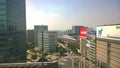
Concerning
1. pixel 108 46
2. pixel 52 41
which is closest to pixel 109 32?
pixel 108 46

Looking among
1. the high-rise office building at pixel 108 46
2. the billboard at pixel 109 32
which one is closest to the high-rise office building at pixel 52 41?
the high-rise office building at pixel 108 46

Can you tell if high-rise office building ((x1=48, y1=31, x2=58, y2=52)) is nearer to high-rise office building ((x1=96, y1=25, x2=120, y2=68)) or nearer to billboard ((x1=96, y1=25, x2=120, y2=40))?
high-rise office building ((x1=96, y1=25, x2=120, y2=68))

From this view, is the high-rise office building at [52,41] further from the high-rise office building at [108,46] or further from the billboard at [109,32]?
the billboard at [109,32]

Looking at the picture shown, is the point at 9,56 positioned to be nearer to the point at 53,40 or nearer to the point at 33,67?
the point at 33,67

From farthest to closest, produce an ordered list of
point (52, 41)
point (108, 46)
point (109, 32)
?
point (52, 41) < point (109, 32) < point (108, 46)

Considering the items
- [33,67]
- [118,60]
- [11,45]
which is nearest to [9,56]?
[11,45]

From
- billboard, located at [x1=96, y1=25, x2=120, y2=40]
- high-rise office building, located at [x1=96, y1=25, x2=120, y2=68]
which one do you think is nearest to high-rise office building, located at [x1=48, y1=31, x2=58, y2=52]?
high-rise office building, located at [x1=96, y1=25, x2=120, y2=68]

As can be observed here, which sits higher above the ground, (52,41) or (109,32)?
(109,32)

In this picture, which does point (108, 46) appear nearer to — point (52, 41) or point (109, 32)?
point (109, 32)

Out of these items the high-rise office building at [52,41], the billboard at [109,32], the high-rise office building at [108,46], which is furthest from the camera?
the high-rise office building at [52,41]
